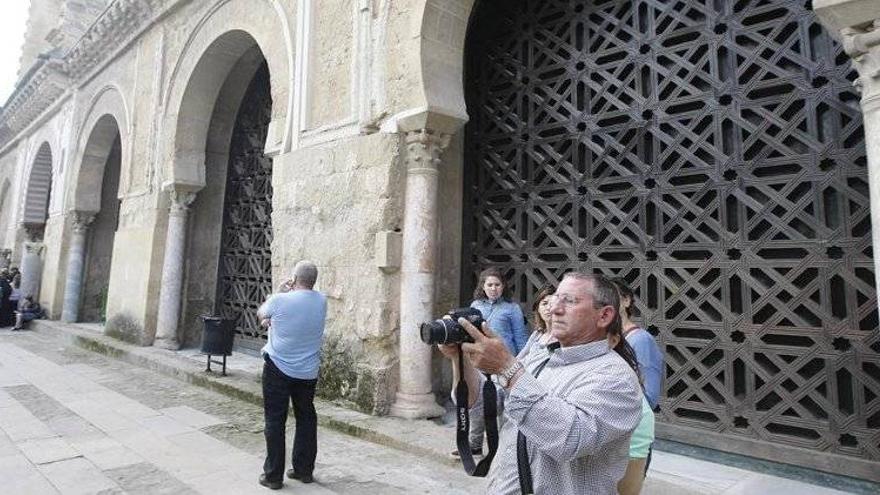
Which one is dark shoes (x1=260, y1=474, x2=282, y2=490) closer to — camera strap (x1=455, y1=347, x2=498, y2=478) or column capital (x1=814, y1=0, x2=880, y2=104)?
camera strap (x1=455, y1=347, x2=498, y2=478)

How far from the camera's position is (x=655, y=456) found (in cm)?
354

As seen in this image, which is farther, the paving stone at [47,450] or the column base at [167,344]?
the column base at [167,344]

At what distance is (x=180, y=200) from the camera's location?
841 cm

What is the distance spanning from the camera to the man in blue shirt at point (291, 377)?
3104 mm

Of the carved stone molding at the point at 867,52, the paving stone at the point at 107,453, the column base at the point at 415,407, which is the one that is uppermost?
the carved stone molding at the point at 867,52

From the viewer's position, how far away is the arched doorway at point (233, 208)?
8.34 m

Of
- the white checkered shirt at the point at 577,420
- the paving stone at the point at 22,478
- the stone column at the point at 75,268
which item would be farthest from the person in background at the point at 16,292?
the white checkered shirt at the point at 577,420

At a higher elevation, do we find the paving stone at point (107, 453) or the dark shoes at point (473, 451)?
the dark shoes at point (473, 451)

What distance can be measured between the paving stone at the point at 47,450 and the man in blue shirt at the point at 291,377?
166cm

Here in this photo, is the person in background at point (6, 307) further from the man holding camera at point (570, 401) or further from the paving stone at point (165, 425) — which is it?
the man holding camera at point (570, 401)

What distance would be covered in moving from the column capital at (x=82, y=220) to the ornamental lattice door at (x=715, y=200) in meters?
11.4

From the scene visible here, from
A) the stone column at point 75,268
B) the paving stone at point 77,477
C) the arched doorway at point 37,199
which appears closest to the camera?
the paving stone at point 77,477

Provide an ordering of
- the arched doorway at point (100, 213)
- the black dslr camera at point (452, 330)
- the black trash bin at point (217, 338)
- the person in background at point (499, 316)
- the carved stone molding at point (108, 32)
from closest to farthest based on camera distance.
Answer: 1. the black dslr camera at point (452, 330)
2. the person in background at point (499, 316)
3. the black trash bin at point (217, 338)
4. the carved stone molding at point (108, 32)
5. the arched doorway at point (100, 213)

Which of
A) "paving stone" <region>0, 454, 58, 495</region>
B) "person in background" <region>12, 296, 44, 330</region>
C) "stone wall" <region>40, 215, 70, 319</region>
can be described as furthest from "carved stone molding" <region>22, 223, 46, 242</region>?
"paving stone" <region>0, 454, 58, 495</region>
